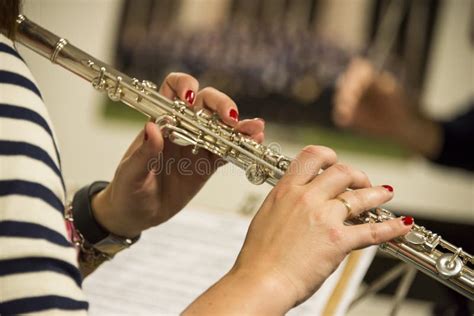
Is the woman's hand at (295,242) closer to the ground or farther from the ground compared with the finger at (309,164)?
closer to the ground

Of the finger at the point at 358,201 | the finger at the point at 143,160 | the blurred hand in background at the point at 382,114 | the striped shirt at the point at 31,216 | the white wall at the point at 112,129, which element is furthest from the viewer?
the white wall at the point at 112,129

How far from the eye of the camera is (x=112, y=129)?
216 cm

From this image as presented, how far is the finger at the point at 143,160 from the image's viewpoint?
752mm

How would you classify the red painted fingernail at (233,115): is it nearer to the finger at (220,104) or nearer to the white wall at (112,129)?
the finger at (220,104)

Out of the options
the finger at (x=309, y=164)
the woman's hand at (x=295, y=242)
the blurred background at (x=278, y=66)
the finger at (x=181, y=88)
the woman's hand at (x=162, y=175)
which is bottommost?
the woman's hand at (x=295, y=242)

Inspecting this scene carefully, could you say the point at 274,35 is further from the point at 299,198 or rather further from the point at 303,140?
the point at 299,198

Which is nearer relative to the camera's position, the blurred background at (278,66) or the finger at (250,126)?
the finger at (250,126)

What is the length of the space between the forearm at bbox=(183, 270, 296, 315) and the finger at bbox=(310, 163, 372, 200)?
0.31 ft

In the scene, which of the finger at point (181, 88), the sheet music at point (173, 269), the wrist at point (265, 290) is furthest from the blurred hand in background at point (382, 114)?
the wrist at point (265, 290)

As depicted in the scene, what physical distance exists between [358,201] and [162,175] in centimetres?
30

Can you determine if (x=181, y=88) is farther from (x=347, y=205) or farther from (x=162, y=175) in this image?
(x=347, y=205)

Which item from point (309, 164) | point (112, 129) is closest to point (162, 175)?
point (309, 164)

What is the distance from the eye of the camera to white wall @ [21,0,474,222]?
1834 millimetres

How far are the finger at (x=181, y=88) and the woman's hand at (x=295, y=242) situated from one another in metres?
0.23
